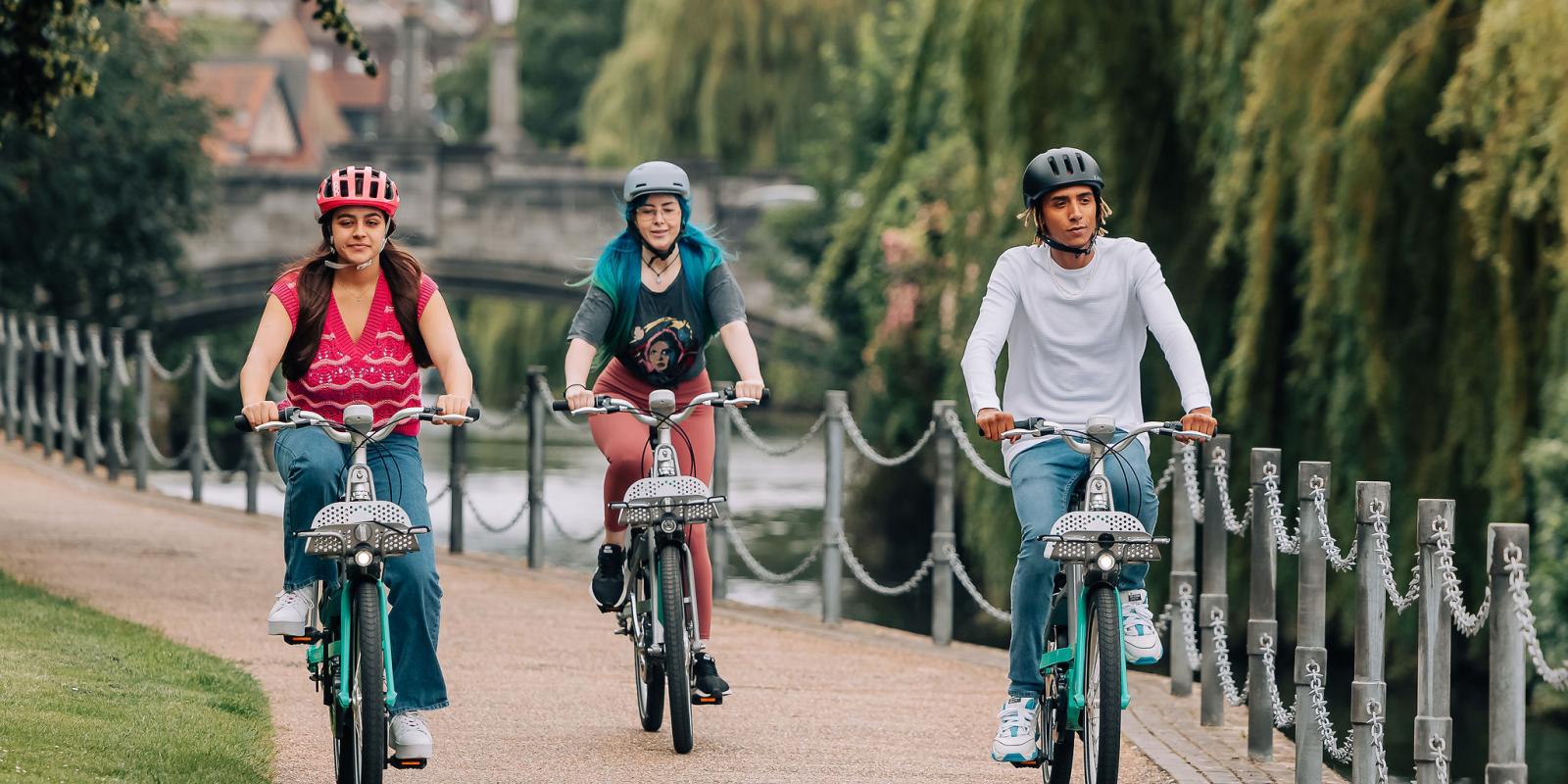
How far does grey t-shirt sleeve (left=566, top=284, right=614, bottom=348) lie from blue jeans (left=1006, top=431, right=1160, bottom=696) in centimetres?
156

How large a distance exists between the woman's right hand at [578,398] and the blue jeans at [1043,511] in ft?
4.48

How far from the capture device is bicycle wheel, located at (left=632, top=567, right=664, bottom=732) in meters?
7.00

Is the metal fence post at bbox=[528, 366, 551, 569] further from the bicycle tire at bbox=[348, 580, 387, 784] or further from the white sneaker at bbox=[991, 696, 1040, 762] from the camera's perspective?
the bicycle tire at bbox=[348, 580, 387, 784]

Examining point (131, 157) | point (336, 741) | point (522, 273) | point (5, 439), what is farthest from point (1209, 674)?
point (522, 273)

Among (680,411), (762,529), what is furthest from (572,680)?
(762,529)

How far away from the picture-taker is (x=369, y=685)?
5.46 meters

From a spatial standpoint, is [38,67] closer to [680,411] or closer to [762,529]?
[680,411]

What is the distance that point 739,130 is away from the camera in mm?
37938

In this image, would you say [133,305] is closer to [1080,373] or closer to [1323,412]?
[1323,412]

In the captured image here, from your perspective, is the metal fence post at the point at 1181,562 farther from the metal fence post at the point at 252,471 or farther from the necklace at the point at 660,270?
the metal fence post at the point at 252,471

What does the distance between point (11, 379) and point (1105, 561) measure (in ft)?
54.1

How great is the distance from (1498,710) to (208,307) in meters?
30.1

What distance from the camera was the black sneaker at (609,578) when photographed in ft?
24.0

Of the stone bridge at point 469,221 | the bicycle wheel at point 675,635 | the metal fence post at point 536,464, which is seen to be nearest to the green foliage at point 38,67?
the metal fence post at point 536,464
